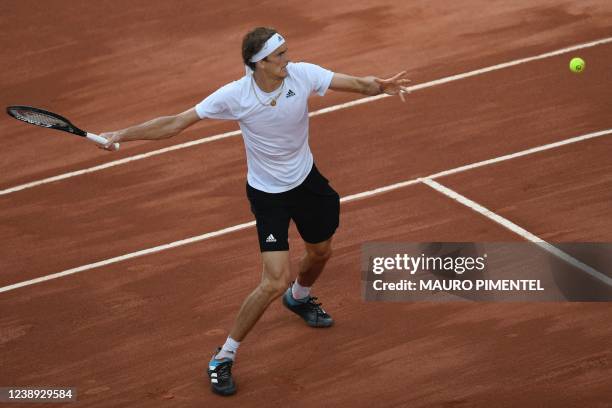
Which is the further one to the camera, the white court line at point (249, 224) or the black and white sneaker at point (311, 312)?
the white court line at point (249, 224)

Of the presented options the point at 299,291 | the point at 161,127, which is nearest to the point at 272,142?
the point at 161,127

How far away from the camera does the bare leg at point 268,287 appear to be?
8.88 meters

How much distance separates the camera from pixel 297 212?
9172mm

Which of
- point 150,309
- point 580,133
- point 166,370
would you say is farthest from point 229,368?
point 580,133

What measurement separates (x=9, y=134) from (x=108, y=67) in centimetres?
212

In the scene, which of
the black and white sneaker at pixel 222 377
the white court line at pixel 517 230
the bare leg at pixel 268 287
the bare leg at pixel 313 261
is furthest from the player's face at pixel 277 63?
the white court line at pixel 517 230

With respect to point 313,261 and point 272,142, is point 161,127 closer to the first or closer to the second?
point 272,142

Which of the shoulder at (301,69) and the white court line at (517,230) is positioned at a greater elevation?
the shoulder at (301,69)

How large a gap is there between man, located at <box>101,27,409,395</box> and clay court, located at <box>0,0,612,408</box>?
81 cm

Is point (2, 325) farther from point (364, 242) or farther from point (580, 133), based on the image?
point (580, 133)

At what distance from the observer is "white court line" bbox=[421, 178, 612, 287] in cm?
1027

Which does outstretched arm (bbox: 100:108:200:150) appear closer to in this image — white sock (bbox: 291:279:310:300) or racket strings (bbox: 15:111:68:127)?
racket strings (bbox: 15:111:68:127)

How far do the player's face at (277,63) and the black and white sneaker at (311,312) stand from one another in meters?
2.14

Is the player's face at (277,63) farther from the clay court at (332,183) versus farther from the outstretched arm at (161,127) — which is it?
the clay court at (332,183)
